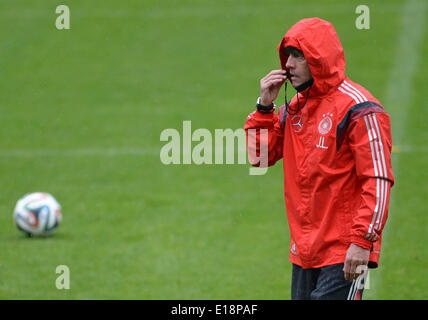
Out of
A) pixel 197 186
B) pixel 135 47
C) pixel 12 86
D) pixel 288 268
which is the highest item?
pixel 135 47

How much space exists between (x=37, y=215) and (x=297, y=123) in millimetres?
4990

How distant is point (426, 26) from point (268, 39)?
13.0 feet

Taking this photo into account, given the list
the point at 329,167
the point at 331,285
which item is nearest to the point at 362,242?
A: the point at 331,285

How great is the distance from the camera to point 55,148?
44.3 feet

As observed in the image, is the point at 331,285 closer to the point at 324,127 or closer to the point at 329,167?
the point at 329,167

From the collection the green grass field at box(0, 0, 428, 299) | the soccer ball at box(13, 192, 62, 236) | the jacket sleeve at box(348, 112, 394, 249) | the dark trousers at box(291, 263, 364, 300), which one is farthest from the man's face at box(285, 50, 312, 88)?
the soccer ball at box(13, 192, 62, 236)

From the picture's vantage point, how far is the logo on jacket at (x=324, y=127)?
4.63 meters

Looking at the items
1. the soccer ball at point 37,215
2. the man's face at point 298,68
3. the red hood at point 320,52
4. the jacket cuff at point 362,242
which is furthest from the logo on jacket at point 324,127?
the soccer ball at point 37,215

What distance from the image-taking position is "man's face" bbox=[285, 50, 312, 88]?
15.8 ft

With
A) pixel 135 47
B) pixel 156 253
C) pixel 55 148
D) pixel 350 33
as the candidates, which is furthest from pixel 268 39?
pixel 156 253

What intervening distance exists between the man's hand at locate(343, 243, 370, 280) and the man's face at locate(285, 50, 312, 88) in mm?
1112

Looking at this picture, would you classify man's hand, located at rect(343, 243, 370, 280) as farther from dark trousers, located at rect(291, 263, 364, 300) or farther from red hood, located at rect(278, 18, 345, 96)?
red hood, located at rect(278, 18, 345, 96)

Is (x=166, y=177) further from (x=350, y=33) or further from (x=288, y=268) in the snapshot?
(x=350, y=33)

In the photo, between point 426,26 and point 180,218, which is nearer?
point 180,218
